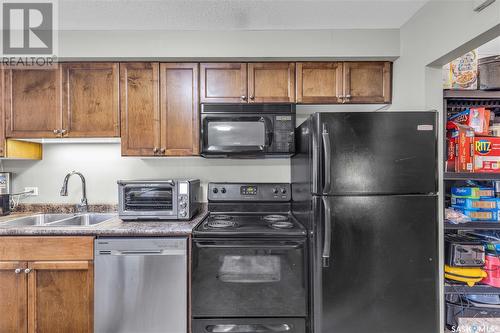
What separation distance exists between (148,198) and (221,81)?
1091mm

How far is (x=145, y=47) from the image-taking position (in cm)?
206

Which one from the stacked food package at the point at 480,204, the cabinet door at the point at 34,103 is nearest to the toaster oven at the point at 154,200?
the cabinet door at the point at 34,103

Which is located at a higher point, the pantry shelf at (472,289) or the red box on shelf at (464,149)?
the red box on shelf at (464,149)

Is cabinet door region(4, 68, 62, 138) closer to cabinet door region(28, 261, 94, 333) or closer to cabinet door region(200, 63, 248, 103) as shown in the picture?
cabinet door region(28, 261, 94, 333)

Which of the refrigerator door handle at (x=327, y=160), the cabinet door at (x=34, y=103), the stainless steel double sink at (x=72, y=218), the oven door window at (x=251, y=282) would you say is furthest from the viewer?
the stainless steel double sink at (x=72, y=218)

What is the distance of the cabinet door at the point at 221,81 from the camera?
212 cm

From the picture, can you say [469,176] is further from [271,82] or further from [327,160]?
[271,82]

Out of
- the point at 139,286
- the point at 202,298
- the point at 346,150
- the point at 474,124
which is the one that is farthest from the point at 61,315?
the point at 474,124

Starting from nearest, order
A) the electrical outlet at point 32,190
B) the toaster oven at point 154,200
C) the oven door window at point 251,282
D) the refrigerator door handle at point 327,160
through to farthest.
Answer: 1. the refrigerator door handle at point 327,160
2. the oven door window at point 251,282
3. the toaster oven at point 154,200
4. the electrical outlet at point 32,190

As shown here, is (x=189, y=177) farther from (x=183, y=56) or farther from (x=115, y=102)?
(x=183, y=56)

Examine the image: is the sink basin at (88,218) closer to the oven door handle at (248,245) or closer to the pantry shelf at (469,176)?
the oven door handle at (248,245)

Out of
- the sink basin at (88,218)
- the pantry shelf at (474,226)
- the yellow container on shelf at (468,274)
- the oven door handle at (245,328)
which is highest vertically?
the pantry shelf at (474,226)

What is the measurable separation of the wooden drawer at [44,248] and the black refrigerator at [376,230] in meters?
1.56

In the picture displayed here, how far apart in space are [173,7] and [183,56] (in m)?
0.34
